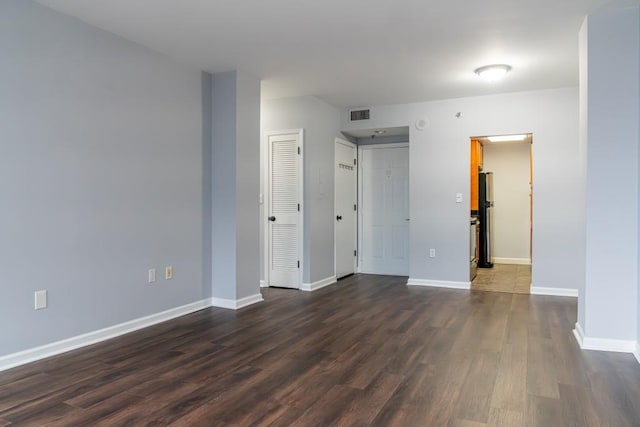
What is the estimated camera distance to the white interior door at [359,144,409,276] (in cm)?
685

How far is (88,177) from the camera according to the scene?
342 centimetres

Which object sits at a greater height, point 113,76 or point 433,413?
point 113,76

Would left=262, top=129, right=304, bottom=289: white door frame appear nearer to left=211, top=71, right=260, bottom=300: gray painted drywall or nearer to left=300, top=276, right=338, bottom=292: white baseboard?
left=300, top=276, right=338, bottom=292: white baseboard

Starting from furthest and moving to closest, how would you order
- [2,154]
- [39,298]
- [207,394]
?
[39,298]
[2,154]
[207,394]

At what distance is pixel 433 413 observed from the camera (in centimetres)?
228

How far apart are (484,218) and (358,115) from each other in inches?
127

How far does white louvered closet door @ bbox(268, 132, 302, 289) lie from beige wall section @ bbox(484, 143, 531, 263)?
4473 mm

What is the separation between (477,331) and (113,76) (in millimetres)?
3765

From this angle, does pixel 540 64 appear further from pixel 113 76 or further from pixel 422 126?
pixel 113 76

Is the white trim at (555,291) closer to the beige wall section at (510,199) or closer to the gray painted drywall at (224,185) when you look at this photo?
the beige wall section at (510,199)

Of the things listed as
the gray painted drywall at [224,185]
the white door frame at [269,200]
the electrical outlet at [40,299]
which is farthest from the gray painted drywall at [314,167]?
the electrical outlet at [40,299]

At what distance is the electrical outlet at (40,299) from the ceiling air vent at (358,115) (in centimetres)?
456

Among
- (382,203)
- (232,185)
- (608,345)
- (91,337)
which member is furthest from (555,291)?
(91,337)

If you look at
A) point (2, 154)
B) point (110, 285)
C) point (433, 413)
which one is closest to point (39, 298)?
point (110, 285)
